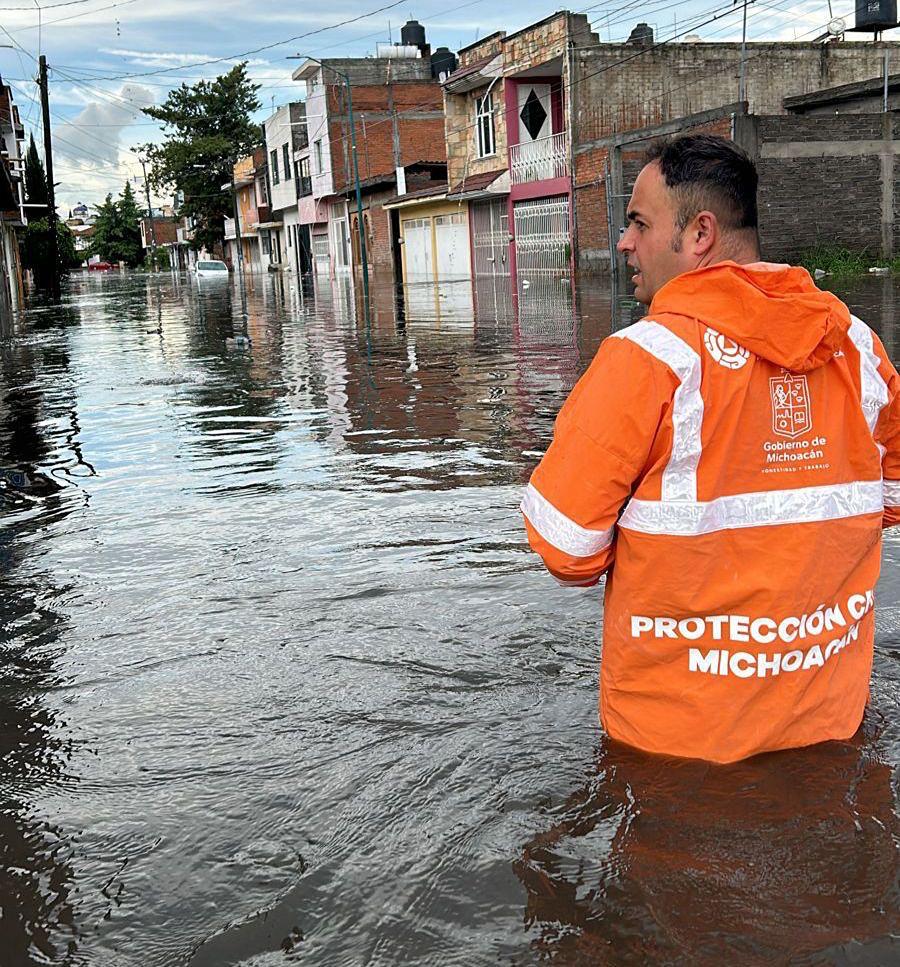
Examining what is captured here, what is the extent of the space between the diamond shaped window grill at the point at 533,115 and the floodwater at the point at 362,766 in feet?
99.0

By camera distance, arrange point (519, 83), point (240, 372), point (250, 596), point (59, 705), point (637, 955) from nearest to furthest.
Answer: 1. point (637, 955)
2. point (59, 705)
3. point (250, 596)
4. point (240, 372)
5. point (519, 83)

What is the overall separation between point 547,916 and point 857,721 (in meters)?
0.94

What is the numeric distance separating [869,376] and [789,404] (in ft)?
0.83

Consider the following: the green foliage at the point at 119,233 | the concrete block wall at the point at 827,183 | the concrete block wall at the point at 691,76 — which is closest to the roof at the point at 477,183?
the concrete block wall at the point at 691,76

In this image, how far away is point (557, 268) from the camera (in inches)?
1296

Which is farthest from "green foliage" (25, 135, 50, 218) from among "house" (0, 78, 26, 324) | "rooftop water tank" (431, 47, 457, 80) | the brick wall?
"rooftop water tank" (431, 47, 457, 80)

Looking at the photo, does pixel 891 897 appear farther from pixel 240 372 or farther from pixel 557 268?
pixel 557 268

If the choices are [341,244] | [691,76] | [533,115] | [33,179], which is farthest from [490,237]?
[33,179]

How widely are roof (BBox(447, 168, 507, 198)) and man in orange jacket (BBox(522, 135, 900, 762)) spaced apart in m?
34.5

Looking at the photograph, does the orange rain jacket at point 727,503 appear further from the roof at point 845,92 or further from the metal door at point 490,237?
the metal door at point 490,237

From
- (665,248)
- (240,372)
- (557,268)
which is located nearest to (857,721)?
(665,248)

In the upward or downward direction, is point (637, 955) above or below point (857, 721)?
below

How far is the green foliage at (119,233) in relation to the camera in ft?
452

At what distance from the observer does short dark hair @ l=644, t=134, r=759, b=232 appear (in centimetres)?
228
